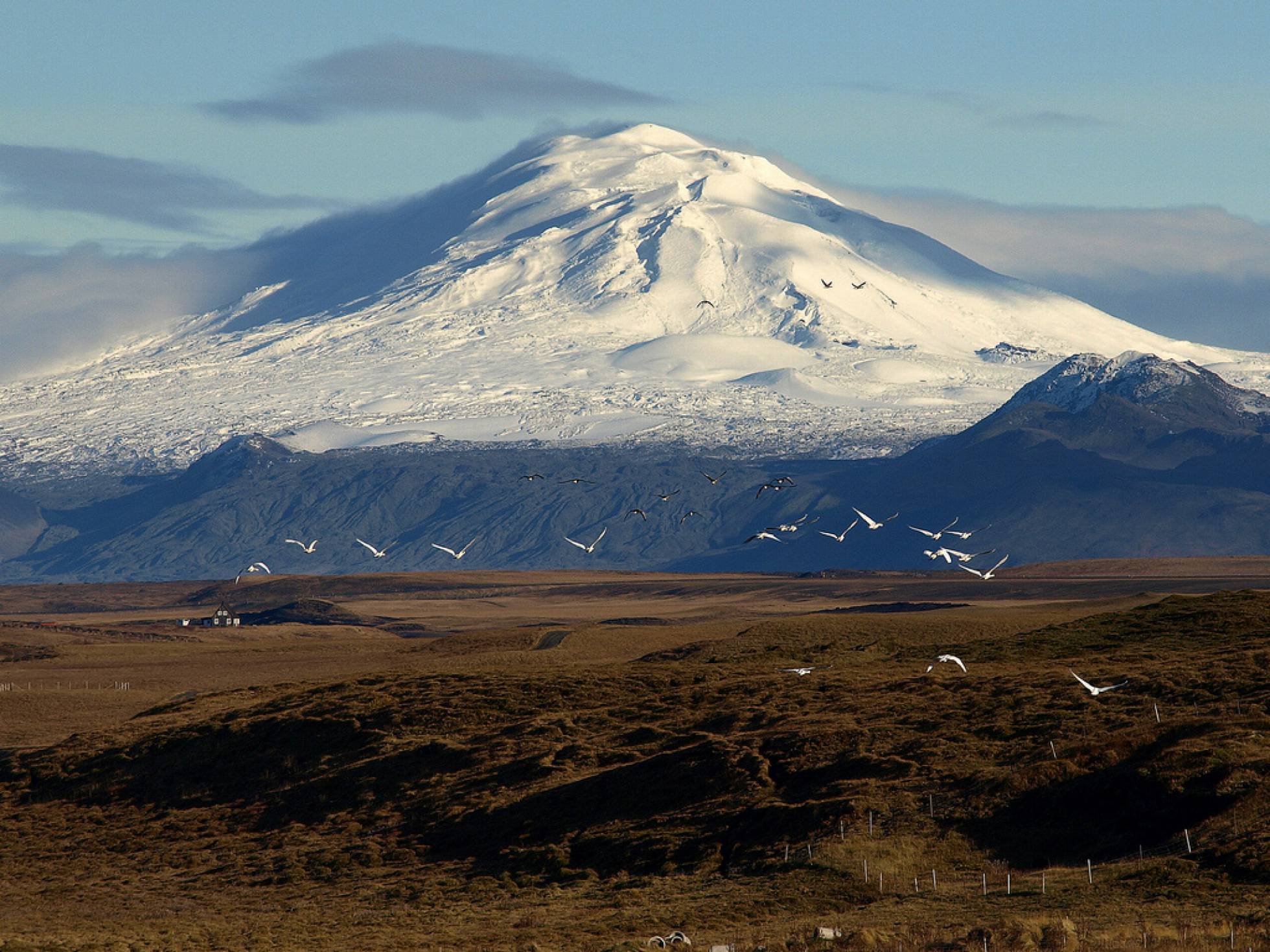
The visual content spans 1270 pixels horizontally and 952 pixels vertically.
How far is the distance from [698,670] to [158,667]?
50.8 metres

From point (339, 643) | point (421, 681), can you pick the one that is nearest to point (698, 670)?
point (421, 681)

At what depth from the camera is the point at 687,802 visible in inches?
2183

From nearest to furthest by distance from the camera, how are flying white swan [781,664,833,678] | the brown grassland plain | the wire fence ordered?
1. the brown grassland plain
2. the wire fence
3. flying white swan [781,664,833,678]

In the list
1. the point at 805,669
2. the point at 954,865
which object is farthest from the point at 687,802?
the point at 805,669

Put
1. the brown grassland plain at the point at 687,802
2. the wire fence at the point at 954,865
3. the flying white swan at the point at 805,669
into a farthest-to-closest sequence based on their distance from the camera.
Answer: the flying white swan at the point at 805,669 → the wire fence at the point at 954,865 → the brown grassland plain at the point at 687,802

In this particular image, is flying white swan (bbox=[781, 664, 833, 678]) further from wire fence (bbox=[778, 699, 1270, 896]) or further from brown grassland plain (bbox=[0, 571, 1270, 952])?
wire fence (bbox=[778, 699, 1270, 896])

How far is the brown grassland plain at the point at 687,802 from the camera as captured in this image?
143ft

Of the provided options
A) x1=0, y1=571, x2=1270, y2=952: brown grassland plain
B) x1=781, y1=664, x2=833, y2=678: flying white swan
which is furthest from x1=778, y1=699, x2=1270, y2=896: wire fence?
x1=781, y1=664, x2=833, y2=678: flying white swan

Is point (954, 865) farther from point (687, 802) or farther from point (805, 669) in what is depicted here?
point (805, 669)

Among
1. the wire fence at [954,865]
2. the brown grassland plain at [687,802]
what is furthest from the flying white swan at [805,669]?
the wire fence at [954,865]

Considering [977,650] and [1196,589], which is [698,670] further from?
[1196,589]

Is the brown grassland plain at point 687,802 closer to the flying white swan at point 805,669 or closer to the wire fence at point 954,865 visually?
the wire fence at point 954,865

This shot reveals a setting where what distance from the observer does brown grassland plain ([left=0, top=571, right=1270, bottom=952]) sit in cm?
4344

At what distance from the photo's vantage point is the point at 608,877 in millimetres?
50438
